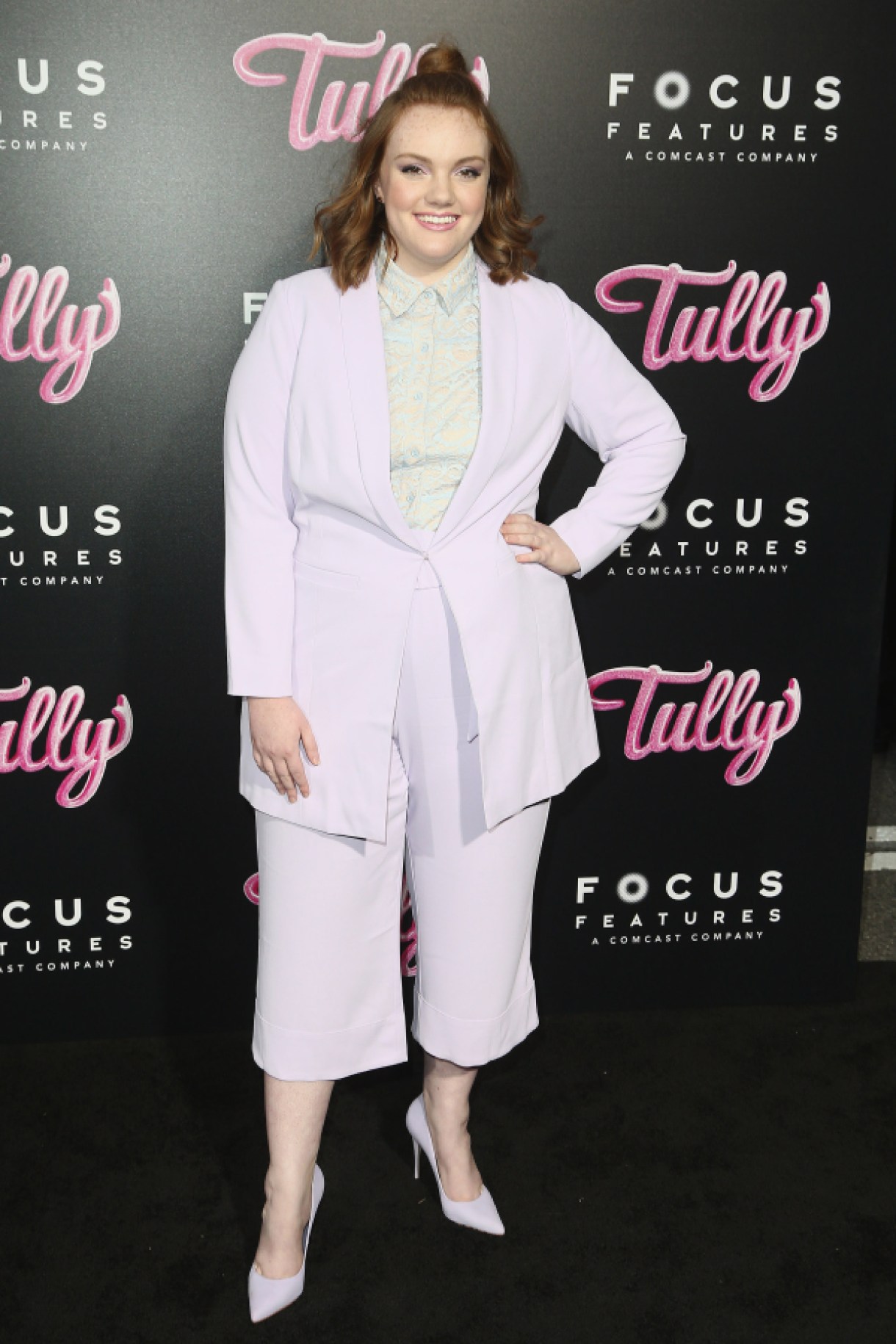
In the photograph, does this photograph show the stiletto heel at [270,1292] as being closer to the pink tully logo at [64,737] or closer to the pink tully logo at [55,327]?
the pink tully logo at [64,737]

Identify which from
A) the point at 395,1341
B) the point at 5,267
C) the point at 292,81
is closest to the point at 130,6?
the point at 292,81

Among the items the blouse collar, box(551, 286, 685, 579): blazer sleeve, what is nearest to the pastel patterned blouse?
the blouse collar

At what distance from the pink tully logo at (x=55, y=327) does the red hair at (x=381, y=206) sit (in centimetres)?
58

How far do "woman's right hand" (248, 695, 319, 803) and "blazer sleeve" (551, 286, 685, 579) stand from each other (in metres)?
0.47

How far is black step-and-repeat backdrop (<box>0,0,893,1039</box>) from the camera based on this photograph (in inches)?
84.9

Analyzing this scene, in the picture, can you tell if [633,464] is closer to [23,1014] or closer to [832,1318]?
[832,1318]

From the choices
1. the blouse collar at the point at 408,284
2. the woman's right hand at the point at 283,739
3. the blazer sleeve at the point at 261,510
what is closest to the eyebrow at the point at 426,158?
the blouse collar at the point at 408,284

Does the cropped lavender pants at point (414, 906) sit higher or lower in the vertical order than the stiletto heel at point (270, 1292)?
higher

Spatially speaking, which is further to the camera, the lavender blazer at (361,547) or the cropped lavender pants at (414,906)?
the cropped lavender pants at (414,906)

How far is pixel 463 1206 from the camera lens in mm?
2129

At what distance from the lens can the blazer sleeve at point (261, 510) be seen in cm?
A: 173

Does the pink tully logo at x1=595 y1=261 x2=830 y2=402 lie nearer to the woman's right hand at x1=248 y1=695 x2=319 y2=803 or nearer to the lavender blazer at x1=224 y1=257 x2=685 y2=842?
the lavender blazer at x1=224 y1=257 x2=685 y2=842

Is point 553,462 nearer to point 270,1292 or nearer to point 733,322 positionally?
point 733,322

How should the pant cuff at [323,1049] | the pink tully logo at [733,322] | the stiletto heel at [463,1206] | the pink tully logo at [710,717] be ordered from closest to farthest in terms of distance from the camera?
the pant cuff at [323,1049]
the stiletto heel at [463,1206]
the pink tully logo at [733,322]
the pink tully logo at [710,717]
